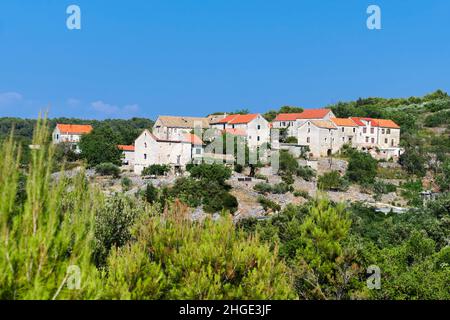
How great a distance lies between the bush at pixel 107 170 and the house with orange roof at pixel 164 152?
3395 mm

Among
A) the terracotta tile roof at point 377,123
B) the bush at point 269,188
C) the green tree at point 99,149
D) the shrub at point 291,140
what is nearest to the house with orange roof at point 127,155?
the green tree at point 99,149

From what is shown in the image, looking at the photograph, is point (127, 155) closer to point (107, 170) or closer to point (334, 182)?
point (107, 170)

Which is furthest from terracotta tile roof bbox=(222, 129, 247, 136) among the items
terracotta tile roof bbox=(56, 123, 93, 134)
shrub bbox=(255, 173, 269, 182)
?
terracotta tile roof bbox=(56, 123, 93, 134)

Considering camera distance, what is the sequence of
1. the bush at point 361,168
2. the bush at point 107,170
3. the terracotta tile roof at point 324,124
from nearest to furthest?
the bush at point 107,170
the bush at point 361,168
the terracotta tile roof at point 324,124

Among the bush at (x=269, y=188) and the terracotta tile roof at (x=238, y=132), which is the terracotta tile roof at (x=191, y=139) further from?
the bush at (x=269, y=188)

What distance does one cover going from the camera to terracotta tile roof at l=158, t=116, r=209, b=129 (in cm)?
7106

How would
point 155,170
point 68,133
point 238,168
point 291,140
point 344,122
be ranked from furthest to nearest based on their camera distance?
point 344,122 → point 68,133 → point 291,140 → point 238,168 → point 155,170

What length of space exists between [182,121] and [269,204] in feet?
95.4

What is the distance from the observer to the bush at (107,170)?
5631 centimetres

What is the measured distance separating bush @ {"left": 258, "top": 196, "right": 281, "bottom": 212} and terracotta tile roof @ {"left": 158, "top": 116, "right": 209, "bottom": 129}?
26019 millimetres

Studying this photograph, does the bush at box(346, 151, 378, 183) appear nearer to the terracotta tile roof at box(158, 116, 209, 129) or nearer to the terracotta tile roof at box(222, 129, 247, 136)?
the terracotta tile roof at box(222, 129, 247, 136)

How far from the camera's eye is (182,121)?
240 feet

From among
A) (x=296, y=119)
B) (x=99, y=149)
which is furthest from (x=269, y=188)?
(x=296, y=119)
